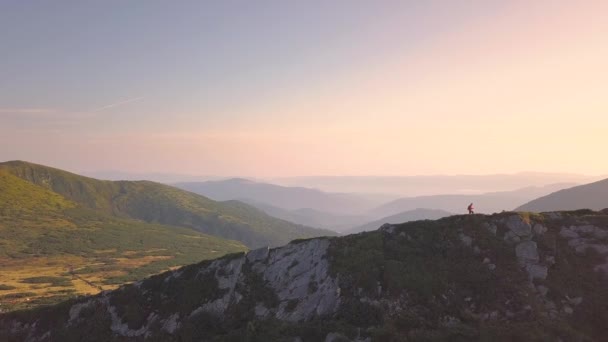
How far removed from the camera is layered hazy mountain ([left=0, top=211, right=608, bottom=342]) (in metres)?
23.1

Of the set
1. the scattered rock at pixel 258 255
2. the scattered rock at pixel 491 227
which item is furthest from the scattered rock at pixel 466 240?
the scattered rock at pixel 258 255

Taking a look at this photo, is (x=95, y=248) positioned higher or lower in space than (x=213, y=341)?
lower

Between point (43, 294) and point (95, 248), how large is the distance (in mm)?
101653

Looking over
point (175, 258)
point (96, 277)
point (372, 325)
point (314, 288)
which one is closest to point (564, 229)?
point (372, 325)

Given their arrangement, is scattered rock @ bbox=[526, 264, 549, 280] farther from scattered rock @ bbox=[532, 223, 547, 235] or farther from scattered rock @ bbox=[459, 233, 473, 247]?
scattered rock @ bbox=[459, 233, 473, 247]

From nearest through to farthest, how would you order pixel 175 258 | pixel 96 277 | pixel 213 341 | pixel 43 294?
1. pixel 213 341
2. pixel 43 294
3. pixel 96 277
4. pixel 175 258

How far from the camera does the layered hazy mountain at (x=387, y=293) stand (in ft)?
75.8

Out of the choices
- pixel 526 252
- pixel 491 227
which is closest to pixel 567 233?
pixel 526 252

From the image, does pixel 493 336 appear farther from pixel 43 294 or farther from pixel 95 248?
pixel 95 248

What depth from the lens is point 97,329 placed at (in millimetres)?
31406

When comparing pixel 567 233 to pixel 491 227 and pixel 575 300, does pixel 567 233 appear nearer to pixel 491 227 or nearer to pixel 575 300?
pixel 491 227

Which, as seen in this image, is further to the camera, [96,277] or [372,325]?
[96,277]

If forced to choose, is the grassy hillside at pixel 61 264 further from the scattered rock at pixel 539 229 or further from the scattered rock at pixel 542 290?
the scattered rock at pixel 539 229

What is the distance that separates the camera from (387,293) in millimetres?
26109
